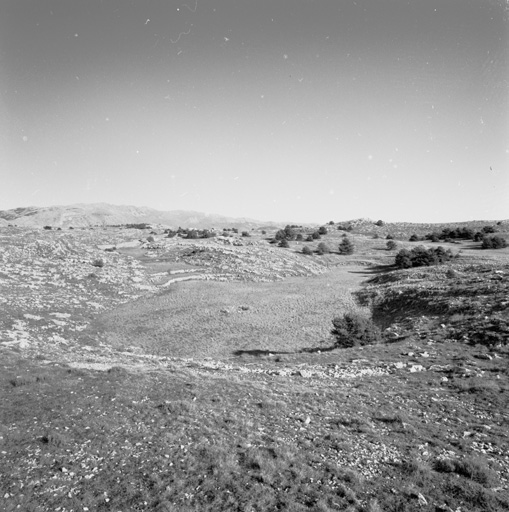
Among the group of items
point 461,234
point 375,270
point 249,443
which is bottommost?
point 375,270

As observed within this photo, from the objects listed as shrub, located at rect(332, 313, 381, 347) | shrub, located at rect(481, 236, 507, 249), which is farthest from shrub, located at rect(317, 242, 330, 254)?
shrub, located at rect(332, 313, 381, 347)

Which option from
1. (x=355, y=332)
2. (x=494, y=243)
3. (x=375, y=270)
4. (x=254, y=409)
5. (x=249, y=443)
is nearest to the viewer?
(x=249, y=443)

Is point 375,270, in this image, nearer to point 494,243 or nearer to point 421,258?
point 421,258

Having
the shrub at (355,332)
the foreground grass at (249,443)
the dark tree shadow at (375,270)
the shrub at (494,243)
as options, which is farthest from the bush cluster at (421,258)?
the foreground grass at (249,443)

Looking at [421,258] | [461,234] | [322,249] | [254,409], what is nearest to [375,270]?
[421,258]

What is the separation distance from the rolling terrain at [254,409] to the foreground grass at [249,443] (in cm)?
5

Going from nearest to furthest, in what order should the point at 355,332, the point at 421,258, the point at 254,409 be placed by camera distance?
the point at 254,409
the point at 355,332
the point at 421,258

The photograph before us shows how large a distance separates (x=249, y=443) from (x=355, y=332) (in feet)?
55.2

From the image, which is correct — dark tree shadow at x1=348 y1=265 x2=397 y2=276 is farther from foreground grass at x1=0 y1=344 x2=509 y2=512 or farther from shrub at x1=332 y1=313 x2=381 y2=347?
foreground grass at x1=0 y1=344 x2=509 y2=512

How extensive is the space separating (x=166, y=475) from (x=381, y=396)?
1002cm

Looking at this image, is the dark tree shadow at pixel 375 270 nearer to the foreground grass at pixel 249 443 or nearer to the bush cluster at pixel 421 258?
the bush cluster at pixel 421 258

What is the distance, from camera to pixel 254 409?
13.1 meters

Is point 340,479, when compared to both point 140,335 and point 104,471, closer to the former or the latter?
point 104,471

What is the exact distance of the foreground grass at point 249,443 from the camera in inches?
318
